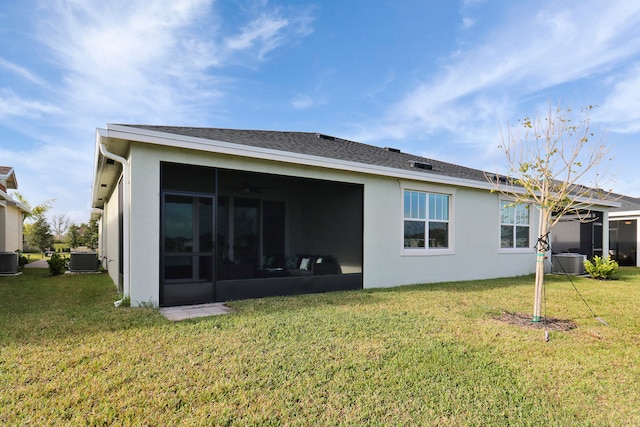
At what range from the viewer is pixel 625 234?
693 inches

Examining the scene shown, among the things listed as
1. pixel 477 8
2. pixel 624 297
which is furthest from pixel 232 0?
pixel 624 297

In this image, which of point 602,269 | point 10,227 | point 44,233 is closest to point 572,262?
point 602,269

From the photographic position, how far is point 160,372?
349 centimetres

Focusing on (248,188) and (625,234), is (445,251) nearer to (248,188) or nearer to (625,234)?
(248,188)

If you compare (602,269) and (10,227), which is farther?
(10,227)

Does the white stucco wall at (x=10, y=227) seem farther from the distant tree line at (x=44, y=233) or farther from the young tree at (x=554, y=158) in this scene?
the young tree at (x=554, y=158)

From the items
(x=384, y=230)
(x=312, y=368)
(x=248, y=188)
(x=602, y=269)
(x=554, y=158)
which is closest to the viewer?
(x=312, y=368)

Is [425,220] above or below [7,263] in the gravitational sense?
above

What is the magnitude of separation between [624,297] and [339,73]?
9.95 m

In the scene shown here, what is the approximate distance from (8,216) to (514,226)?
21500 mm

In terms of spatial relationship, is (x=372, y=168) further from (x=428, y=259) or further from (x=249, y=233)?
(x=249, y=233)

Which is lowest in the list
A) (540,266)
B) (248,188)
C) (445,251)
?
(445,251)

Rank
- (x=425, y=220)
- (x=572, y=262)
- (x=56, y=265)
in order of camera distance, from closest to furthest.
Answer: (x=425, y=220)
(x=56, y=265)
(x=572, y=262)

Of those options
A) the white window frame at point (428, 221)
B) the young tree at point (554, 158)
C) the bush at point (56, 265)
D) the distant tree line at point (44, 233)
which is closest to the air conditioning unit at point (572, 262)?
the white window frame at point (428, 221)
